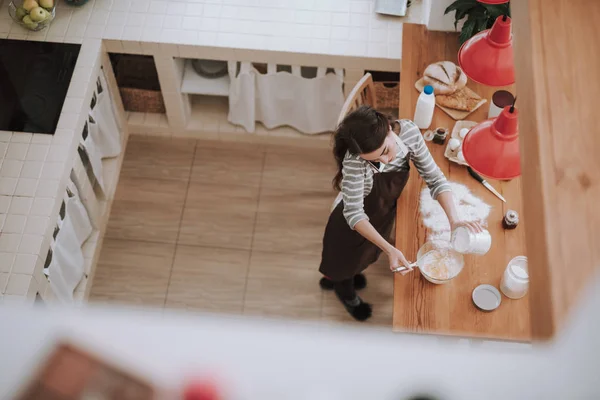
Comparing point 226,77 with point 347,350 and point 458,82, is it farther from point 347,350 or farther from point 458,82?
point 347,350

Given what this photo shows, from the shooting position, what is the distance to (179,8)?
350 centimetres

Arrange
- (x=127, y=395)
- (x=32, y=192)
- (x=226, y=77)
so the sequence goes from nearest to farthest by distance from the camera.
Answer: (x=127, y=395)
(x=32, y=192)
(x=226, y=77)

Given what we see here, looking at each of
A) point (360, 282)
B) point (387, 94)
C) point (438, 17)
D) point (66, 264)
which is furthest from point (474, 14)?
point (66, 264)

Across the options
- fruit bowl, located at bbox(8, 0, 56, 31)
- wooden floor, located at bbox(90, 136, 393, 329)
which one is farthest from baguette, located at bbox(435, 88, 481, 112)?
fruit bowl, located at bbox(8, 0, 56, 31)

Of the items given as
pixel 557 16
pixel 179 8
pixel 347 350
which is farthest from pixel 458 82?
pixel 347 350

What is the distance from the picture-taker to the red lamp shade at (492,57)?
197cm

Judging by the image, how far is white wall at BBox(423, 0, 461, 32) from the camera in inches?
124

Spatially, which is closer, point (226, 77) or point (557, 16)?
point (557, 16)

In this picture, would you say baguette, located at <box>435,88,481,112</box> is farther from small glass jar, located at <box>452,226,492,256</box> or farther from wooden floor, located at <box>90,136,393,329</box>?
wooden floor, located at <box>90,136,393,329</box>

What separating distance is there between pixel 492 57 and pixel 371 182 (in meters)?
0.79

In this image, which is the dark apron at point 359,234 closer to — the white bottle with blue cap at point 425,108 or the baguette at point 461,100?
the white bottle with blue cap at point 425,108

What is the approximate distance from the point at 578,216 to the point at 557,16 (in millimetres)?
416

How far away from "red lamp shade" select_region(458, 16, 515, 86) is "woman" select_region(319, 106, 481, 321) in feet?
1.42

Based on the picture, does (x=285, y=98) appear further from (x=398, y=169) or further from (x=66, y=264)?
(x=66, y=264)
